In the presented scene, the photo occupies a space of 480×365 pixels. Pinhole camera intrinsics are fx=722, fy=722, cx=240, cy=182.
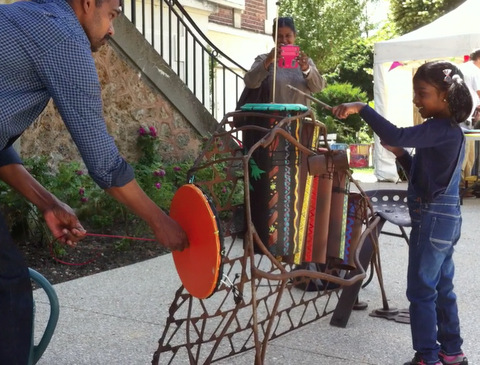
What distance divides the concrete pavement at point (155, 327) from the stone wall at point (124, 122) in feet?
5.62

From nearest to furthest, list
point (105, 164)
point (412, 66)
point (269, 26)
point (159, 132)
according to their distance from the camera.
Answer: point (105, 164), point (159, 132), point (412, 66), point (269, 26)

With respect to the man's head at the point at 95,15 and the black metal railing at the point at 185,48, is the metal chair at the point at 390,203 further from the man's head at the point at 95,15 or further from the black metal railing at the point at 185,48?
the black metal railing at the point at 185,48

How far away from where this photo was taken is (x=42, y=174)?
5.91 m

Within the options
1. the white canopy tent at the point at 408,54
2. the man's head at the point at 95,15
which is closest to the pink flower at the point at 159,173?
the man's head at the point at 95,15

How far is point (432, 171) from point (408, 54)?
8435 mm

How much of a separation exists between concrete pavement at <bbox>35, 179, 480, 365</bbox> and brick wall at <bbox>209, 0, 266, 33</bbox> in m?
11.1

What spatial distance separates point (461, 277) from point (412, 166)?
2.19 meters

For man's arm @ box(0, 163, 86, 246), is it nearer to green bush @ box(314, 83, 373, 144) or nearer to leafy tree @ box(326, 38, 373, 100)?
green bush @ box(314, 83, 373, 144)

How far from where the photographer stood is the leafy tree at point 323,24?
26625 millimetres

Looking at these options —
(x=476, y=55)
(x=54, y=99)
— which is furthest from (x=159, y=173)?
(x=476, y=55)

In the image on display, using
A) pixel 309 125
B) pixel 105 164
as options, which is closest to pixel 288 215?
pixel 309 125

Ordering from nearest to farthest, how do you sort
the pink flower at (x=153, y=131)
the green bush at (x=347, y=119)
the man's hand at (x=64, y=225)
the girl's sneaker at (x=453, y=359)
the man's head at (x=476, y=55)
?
1. the man's hand at (x=64, y=225)
2. the girl's sneaker at (x=453, y=359)
3. the pink flower at (x=153, y=131)
4. the man's head at (x=476, y=55)
5. the green bush at (x=347, y=119)

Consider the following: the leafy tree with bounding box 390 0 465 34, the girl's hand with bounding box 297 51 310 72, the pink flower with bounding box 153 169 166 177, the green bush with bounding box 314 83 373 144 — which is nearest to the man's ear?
the girl's hand with bounding box 297 51 310 72

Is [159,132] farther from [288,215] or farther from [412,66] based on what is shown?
[412,66]
